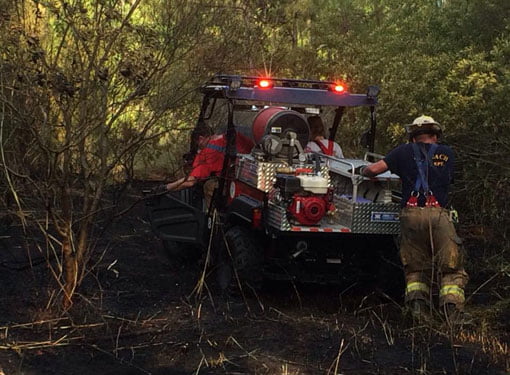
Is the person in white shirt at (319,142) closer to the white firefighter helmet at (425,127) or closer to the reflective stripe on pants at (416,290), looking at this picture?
the white firefighter helmet at (425,127)

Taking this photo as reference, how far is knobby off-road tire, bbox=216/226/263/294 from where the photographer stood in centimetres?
687

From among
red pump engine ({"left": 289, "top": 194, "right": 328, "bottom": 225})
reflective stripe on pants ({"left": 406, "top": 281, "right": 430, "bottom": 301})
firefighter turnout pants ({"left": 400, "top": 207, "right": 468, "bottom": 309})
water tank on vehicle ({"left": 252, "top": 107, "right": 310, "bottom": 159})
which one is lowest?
reflective stripe on pants ({"left": 406, "top": 281, "right": 430, "bottom": 301})

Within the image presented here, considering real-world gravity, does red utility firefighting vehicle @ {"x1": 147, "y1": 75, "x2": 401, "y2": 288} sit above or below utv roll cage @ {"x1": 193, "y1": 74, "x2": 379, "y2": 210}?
below

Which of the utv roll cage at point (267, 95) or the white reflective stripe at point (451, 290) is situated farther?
the utv roll cage at point (267, 95)

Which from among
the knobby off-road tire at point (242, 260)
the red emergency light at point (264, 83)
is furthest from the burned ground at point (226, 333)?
the red emergency light at point (264, 83)

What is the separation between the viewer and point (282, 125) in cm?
→ 720

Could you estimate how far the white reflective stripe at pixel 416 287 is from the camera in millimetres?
6445

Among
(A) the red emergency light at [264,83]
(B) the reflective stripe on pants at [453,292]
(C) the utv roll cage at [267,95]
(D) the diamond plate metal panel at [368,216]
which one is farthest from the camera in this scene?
(A) the red emergency light at [264,83]

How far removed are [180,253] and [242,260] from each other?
6.85 feet

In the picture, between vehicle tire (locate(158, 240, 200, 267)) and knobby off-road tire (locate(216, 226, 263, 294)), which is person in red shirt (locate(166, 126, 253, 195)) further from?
vehicle tire (locate(158, 240, 200, 267))

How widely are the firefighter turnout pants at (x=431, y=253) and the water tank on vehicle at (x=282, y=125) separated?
52.0 inches

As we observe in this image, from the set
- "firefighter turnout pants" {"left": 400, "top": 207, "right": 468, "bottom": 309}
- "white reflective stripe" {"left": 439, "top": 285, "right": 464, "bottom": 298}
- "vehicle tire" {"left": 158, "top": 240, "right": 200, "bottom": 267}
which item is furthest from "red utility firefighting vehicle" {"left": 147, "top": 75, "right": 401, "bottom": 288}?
"vehicle tire" {"left": 158, "top": 240, "right": 200, "bottom": 267}

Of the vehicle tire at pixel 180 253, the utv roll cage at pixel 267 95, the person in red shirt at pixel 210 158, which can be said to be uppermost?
the utv roll cage at pixel 267 95

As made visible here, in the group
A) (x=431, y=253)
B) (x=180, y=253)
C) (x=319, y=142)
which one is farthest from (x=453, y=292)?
(x=180, y=253)
